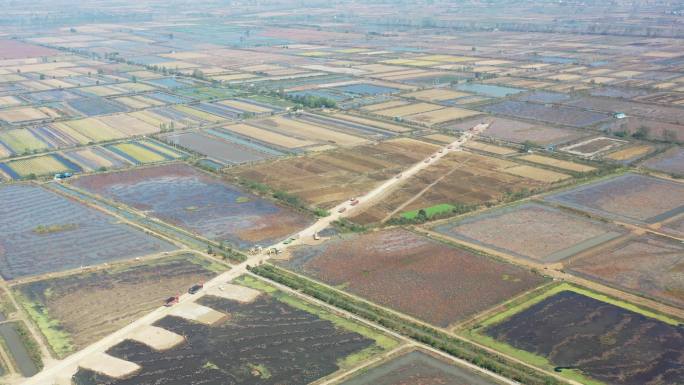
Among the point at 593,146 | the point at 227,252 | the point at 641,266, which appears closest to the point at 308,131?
the point at 593,146

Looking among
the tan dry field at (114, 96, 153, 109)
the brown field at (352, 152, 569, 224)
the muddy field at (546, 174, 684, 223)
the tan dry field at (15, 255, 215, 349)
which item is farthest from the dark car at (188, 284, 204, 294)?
the tan dry field at (114, 96, 153, 109)

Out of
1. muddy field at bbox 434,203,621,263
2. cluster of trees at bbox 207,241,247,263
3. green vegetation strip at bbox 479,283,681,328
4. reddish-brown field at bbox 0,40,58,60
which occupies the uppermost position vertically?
reddish-brown field at bbox 0,40,58,60

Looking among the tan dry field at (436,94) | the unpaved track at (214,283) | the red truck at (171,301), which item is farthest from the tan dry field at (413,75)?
the red truck at (171,301)

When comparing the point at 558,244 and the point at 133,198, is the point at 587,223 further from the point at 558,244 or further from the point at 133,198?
the point at 133,198

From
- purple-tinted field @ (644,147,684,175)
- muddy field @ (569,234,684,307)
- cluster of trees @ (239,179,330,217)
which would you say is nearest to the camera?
muddy field @ (569,234,684,307)

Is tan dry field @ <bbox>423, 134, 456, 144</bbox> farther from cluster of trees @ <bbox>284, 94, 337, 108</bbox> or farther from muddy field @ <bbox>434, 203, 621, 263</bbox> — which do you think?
muddy field @ <bbox>434, 203, 621, 263</bbox>

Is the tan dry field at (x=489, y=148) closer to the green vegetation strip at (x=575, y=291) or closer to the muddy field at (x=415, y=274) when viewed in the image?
the muddy field at (x=415, y=274)

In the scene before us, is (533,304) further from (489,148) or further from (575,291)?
(489,148)
